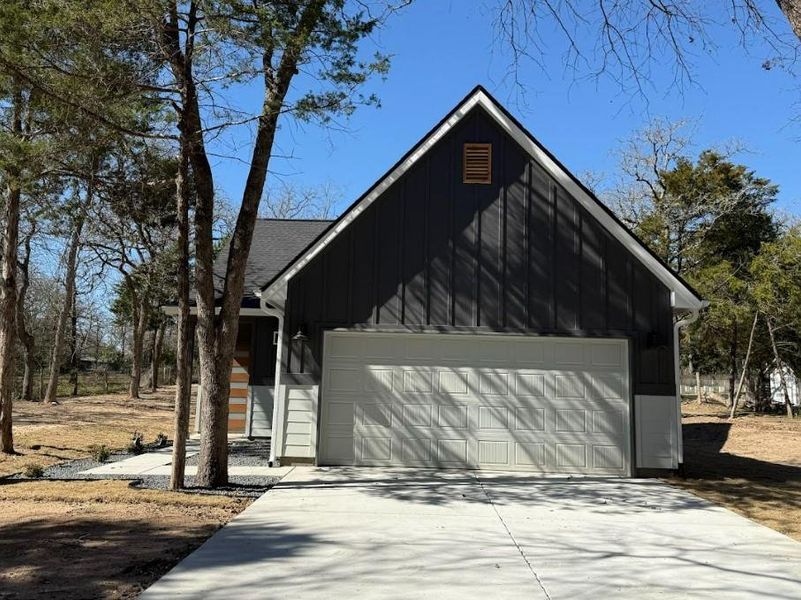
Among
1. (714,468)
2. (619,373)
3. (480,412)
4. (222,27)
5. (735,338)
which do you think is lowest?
(714,468)

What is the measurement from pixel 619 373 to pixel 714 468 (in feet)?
9.58

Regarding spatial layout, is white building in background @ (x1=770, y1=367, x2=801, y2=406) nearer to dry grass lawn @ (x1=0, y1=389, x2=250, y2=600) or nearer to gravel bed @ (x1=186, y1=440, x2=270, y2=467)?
gravel bed @ (x1=186, y1=440, x2=270, y2=467)

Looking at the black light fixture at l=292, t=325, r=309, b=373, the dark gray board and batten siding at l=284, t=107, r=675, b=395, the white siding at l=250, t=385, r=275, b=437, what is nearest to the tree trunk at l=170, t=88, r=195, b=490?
the black light fixture at l=292, t=325, r=309, b=373

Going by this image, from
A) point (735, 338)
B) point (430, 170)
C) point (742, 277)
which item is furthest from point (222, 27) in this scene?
point (742, 277)

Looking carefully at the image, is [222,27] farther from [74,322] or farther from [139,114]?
[74,322]

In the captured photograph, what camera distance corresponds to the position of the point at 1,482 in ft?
27.7

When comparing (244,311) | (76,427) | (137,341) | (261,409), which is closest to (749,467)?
(261,409)

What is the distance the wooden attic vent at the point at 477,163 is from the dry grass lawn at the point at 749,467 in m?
5.55

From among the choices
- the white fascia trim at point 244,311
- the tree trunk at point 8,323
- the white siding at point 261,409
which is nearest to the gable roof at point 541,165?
the white fascia trim at point 244,311

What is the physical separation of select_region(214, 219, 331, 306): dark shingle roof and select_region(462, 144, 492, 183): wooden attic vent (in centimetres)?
453

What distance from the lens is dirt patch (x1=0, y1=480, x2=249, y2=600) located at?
4.52 metres

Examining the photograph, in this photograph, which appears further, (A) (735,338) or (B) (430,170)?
(A) (735,338)

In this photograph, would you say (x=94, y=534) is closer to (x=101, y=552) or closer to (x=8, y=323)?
(x=101, y=552)

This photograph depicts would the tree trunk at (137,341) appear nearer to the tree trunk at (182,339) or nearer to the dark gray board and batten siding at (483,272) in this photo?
the dark gray board and batten siding at (483,272)
